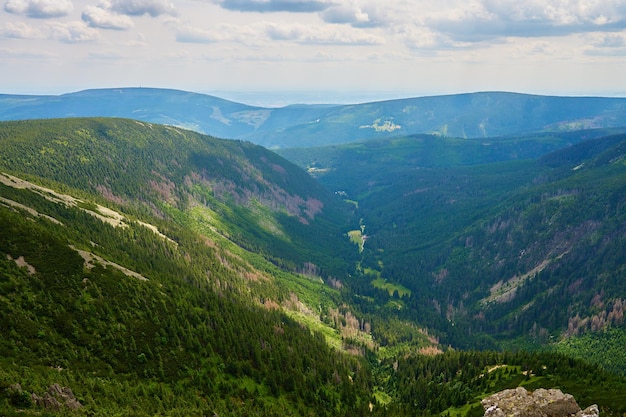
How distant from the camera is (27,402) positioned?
248 feet

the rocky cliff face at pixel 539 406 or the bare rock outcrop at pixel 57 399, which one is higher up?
the bare rock outcrop at pixel 57 399

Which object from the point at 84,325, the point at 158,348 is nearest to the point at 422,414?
the point at 158,348

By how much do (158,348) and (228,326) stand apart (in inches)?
1081

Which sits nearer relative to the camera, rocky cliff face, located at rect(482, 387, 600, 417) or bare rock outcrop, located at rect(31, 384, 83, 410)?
bare rock outcrop, located at rect(31, 384, 83, 410)

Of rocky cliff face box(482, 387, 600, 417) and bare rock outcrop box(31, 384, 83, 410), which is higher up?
bare rock outcrop box(31, 384, 83, 410)

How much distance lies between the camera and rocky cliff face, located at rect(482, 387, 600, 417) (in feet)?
274

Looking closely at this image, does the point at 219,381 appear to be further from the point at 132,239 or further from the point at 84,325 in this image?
the point at 132,239

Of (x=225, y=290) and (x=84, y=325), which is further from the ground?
(x=84, y=325)

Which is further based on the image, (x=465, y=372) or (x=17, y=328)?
(x=465, y=372)

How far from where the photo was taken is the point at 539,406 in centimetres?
8606

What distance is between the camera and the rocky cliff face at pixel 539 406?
8362 centimetres

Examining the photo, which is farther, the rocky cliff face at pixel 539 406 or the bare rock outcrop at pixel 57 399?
the rocky cliff face at pixel 539 406

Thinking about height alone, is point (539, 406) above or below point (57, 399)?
below

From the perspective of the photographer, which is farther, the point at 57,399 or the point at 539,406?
the point at 539,406
